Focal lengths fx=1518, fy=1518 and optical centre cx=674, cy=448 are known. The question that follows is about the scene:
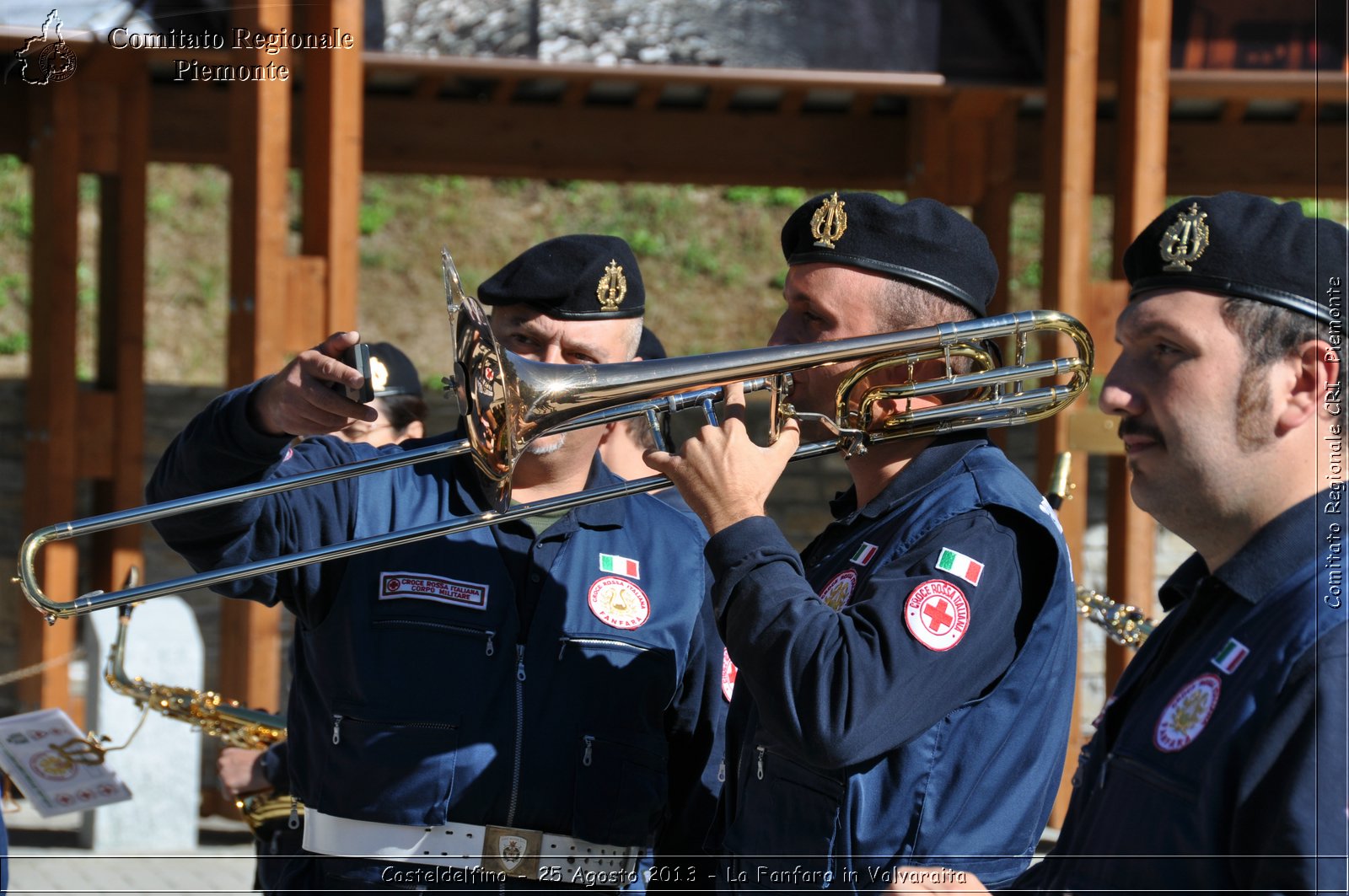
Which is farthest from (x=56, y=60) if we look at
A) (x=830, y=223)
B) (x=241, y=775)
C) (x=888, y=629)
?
(x=888, y=629)

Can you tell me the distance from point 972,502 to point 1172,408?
0.51 metres

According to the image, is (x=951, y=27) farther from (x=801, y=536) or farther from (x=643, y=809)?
(x=643, y=809)

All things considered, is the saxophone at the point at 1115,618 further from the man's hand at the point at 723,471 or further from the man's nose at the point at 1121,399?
the man's nose at the point at 1121,399

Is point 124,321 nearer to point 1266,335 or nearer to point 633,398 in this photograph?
point 633,398

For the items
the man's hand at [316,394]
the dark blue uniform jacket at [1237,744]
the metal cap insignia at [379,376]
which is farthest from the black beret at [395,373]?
the dark blue uniform jacket at [1237,744]

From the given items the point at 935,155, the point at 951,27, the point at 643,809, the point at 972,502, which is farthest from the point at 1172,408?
the point at 935,155

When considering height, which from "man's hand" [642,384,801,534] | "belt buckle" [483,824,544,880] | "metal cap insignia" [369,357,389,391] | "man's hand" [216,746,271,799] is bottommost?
"man's hand" [216,746,271,799]

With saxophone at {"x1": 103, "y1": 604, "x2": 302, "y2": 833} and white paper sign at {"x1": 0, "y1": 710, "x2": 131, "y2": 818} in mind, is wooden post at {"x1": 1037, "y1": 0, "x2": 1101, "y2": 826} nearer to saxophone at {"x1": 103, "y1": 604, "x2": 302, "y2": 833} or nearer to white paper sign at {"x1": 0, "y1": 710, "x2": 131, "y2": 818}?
saxophone at {"x1": 103, "y1": 604, "x2": 302, "y2": 833}

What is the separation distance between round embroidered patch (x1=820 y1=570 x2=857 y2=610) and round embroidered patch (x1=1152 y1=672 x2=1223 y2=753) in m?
0.64

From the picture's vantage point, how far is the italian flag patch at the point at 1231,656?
69.2 inches

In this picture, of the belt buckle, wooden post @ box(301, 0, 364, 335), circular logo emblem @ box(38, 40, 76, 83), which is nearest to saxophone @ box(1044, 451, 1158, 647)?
the belt buckle

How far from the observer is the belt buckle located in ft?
9.30

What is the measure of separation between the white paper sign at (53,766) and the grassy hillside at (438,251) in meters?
11.4

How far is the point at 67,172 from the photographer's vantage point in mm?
8008
